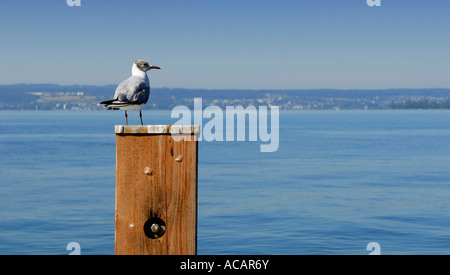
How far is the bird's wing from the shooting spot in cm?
660

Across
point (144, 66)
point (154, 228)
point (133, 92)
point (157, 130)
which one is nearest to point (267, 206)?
point (144, 66)

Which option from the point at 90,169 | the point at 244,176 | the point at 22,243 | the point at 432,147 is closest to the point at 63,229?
the point at 22,243

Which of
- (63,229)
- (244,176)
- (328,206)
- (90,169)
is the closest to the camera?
(63,229)

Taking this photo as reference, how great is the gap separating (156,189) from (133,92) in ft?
9.76

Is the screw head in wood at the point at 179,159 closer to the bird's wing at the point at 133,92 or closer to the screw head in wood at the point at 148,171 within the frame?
the screw head in wood at the point at 148,171

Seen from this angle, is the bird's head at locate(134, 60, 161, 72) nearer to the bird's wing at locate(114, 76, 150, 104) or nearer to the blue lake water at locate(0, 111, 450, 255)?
the bird's wing at locate(114, 76, 150, 104)

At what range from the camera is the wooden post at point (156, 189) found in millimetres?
3811

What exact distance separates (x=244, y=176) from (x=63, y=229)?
18703 millimetres

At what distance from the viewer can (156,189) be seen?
3826mm

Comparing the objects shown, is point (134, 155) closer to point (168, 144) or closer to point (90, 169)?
point (168, 144)

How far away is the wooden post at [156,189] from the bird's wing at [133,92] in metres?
2.82

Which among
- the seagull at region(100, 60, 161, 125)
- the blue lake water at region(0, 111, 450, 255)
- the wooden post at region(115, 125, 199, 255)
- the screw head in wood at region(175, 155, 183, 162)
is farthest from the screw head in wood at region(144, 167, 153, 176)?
the blue lake water at region(0, 111, 450, 255)

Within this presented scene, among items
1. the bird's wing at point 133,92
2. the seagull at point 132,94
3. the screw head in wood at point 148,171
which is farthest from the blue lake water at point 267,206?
the screw head in wood at point 148,171
